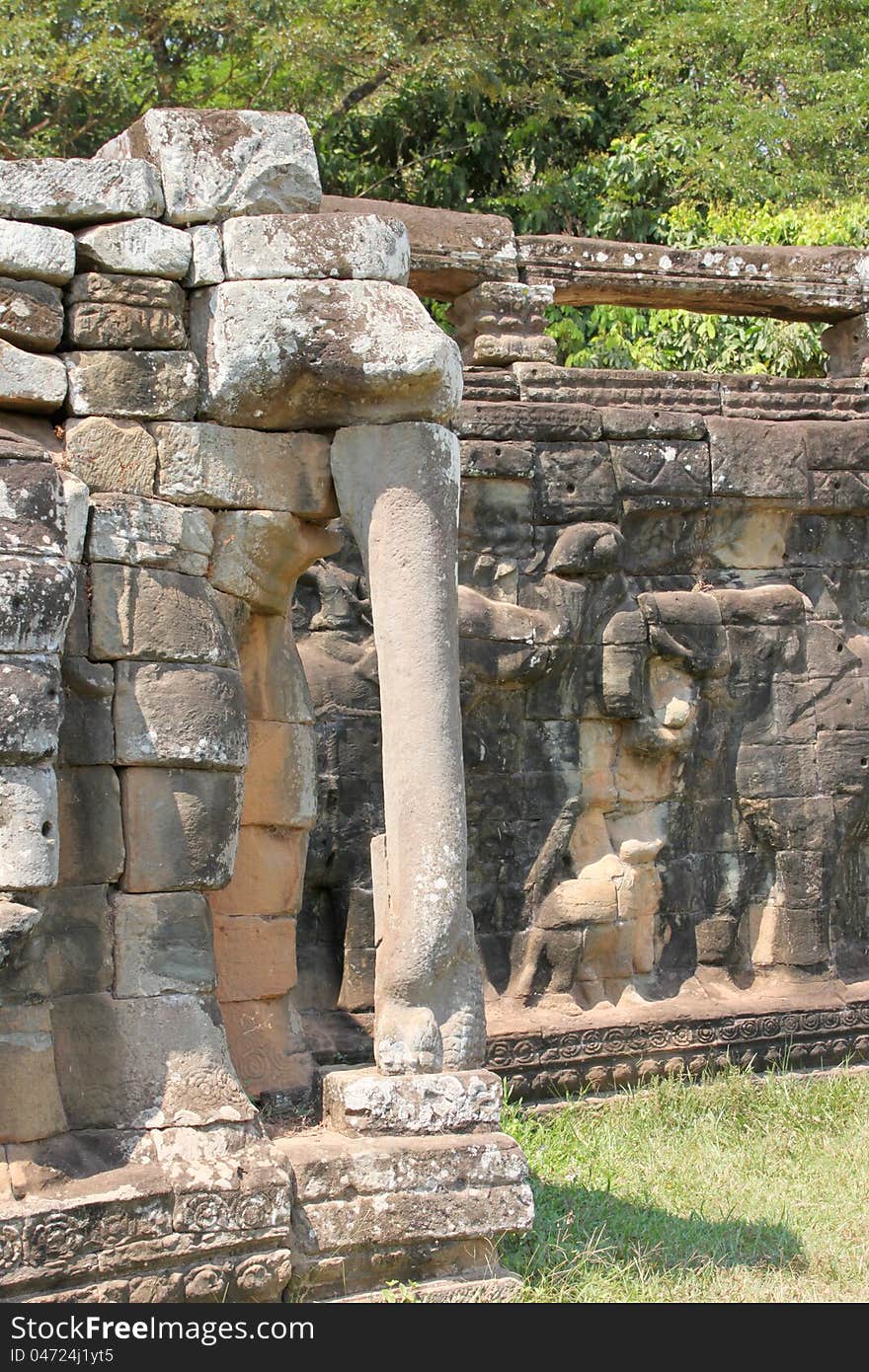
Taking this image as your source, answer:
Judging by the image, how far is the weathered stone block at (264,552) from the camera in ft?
17.8

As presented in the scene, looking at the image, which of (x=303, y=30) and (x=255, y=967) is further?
(x=303, y=30)

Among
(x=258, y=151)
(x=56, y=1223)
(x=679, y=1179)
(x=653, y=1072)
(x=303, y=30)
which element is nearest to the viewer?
(x=56, y=1223)

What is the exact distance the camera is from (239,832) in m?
5.71

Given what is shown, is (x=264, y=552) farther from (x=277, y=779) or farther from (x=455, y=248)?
(x=455, y=248)

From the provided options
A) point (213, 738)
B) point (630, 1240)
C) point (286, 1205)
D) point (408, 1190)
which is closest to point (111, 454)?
point (213, 738)

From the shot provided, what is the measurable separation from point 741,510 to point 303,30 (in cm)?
743

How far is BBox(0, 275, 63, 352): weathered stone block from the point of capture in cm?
511

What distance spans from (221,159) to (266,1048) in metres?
2.90

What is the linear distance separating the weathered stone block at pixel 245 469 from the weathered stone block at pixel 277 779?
0.75 meters

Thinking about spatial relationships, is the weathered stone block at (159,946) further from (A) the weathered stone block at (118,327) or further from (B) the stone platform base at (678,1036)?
(B) the stone platform base at (678,1036)

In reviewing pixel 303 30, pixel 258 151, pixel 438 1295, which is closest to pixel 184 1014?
pixel 438 1295

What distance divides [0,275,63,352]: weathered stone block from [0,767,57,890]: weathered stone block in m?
1.36

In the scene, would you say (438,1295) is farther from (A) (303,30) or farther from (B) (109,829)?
(A) (303,30)

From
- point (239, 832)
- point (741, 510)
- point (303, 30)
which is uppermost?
point (303, 30)
